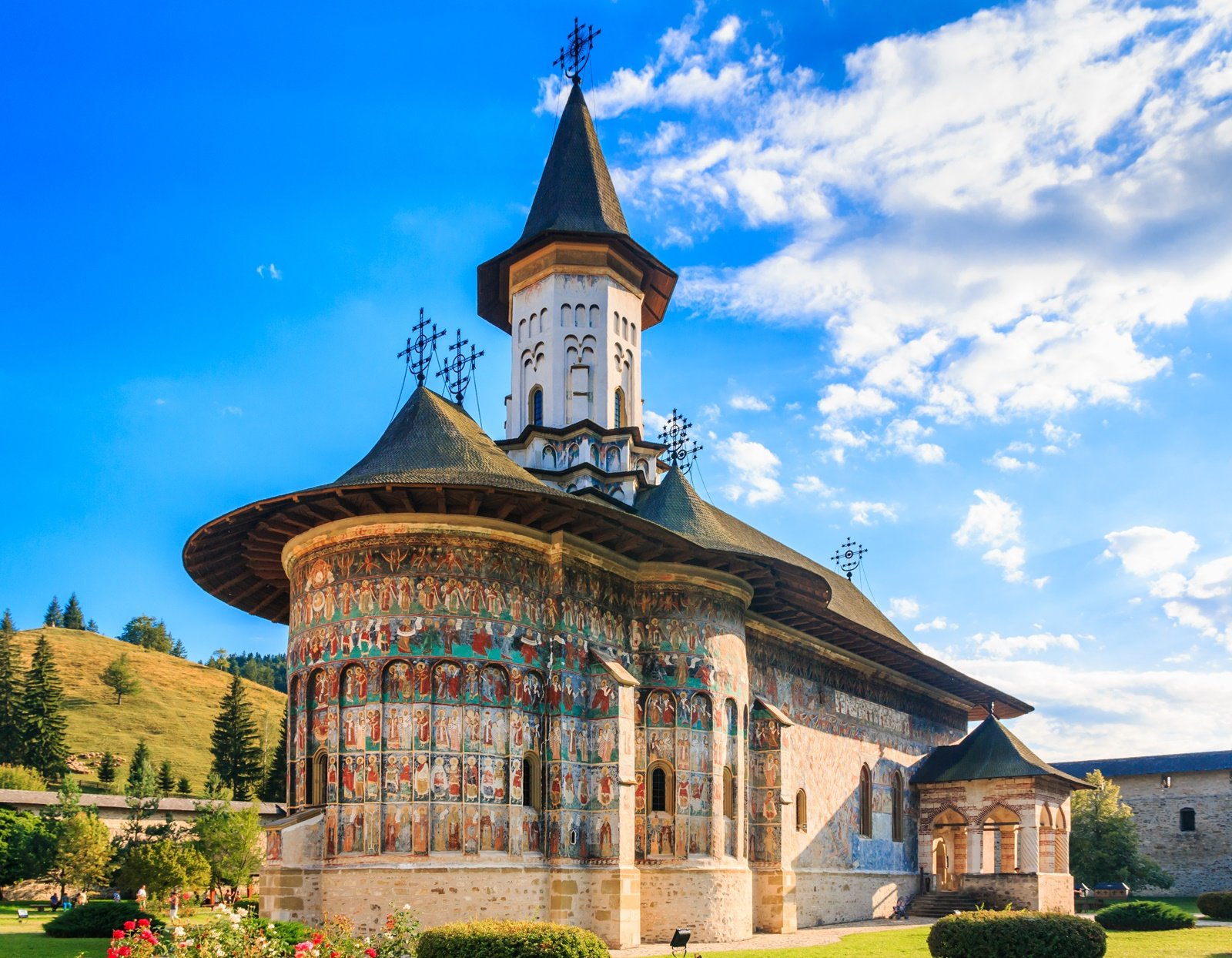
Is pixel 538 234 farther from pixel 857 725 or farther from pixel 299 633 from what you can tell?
pixel 857 725

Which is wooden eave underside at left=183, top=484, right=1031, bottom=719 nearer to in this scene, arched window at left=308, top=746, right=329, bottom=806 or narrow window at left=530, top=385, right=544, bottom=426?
arched window at left=308, top=746, right=329, bottom=806

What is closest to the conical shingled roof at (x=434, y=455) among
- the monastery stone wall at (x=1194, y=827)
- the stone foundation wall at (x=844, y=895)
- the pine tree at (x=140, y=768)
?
the stone foundation wall at (x=844, y=895)

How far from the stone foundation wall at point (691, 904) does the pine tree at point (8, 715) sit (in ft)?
163

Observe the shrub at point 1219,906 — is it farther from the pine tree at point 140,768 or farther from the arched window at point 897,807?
the pine tree at point 140,768

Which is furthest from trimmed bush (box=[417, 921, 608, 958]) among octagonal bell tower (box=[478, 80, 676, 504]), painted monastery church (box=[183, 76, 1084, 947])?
octagonal bell tower (box=[478, 80, 676, 504])

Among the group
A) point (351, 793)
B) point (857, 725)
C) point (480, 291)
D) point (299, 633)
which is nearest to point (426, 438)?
point (299, 633)

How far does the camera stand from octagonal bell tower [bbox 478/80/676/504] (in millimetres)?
25391

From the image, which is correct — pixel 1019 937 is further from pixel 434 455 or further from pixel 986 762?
pixel 986 762

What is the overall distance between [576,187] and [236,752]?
38.9 m

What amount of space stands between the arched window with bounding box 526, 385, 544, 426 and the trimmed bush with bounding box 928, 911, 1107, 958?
14.4 metres

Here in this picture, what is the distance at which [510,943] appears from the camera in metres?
13.2

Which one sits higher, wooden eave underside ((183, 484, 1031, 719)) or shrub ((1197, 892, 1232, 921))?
wooden eave underside ((183, 484, 1031, 719))

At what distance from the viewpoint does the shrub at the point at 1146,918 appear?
24594mm

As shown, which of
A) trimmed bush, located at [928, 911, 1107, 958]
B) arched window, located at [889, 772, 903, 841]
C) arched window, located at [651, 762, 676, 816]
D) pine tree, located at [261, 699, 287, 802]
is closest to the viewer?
trimmed bush, located at [928, 911, 1107, 958]
